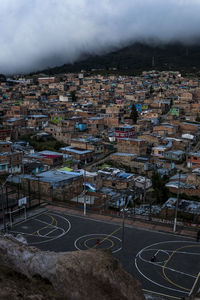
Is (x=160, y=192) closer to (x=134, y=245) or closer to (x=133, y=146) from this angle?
(x=134, y=245)

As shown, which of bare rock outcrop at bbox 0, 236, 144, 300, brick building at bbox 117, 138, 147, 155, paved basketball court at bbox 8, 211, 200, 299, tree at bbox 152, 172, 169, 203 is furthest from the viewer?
brick building at bbox 117, 138, 147, 155

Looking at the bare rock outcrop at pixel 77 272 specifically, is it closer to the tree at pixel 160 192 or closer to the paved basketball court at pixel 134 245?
the paved basketball court at pixel 134 245

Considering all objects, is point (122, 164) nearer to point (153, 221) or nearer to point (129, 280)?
point (153, 221)

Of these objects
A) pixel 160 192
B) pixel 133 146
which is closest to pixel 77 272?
pixel 160 192

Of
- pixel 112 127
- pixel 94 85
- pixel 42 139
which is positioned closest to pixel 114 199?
pixel 42 139

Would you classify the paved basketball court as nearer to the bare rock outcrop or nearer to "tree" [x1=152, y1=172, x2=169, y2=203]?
the bare rock outcrop

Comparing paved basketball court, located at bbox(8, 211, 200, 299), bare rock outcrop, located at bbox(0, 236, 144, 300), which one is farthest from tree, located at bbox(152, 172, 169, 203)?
bare rock outcrop, located at bbox(0, 236, 144, 300)

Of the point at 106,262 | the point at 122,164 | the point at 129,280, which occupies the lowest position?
the point at 122,164
